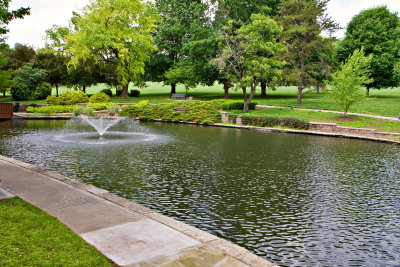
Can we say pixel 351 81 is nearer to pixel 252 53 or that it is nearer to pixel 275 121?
pixel 275 121

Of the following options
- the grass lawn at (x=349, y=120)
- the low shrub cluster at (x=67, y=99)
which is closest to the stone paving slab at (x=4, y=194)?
the grass lawn at (x=349, y=120)

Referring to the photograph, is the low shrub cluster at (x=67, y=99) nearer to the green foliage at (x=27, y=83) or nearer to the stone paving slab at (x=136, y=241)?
the green foliage at (x=27, y=83)

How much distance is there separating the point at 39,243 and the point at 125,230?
1592 mm

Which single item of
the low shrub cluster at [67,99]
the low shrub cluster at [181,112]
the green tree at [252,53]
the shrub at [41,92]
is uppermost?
the green tree at [252,53]

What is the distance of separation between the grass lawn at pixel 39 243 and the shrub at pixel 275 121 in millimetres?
24694

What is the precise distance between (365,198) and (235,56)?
1096 inches

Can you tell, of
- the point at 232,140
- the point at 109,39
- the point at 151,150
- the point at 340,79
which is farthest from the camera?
the point at 109,39

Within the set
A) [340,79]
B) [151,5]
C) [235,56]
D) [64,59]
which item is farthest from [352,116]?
[64,59]

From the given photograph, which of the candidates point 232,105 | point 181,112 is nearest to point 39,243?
point 181,112

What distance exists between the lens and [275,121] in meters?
30.3

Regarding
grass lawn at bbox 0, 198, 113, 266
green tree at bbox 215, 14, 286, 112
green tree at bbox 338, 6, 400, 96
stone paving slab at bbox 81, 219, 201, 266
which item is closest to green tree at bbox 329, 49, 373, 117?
green tree at bbox 215, 14, 286, 112

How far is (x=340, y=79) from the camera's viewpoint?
30734 mm

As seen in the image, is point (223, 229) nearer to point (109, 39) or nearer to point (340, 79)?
point (340, 79)

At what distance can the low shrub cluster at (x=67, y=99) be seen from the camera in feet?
147
